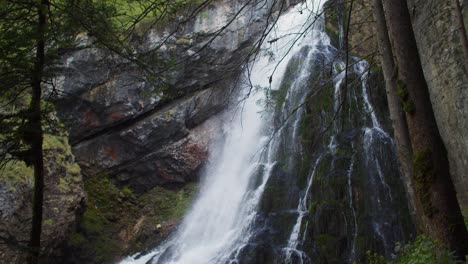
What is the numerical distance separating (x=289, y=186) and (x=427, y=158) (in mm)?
8334

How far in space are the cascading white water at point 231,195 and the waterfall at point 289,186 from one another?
0.04 metres

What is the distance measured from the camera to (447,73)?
16.0 feet

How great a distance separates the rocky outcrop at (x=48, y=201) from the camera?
28.7 ft

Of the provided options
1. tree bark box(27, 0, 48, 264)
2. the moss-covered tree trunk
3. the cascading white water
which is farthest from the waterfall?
the moss-covered tree trunk

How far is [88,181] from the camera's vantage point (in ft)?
47.9

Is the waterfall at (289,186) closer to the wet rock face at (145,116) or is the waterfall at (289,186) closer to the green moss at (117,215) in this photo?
the green moss at (117,215)

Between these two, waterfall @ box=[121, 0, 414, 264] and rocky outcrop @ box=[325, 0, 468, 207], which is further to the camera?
waterfall @ box=[121, 0, 414, 264]

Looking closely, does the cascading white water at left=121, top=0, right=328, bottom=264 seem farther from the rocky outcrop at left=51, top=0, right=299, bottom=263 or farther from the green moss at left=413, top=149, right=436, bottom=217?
the green moss at left=413, top=149, right=436, bottom=217

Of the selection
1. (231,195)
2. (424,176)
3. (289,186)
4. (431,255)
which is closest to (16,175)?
(231,195)

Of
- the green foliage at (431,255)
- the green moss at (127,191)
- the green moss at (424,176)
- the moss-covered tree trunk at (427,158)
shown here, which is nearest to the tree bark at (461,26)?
the moss-covered tree trunk at (427,158)

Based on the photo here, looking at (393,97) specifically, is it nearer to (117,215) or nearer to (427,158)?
(427,158)

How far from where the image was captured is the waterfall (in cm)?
920

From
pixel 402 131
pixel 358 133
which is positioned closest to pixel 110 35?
pixel 402 131

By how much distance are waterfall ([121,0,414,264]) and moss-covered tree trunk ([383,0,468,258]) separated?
12.2 feet
